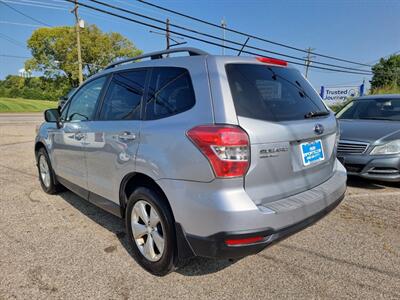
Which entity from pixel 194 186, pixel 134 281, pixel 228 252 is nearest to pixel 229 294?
pixel 228 252

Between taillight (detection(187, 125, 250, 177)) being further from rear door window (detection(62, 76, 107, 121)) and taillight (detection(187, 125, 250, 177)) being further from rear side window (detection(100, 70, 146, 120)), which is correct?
rear door window (detection(62, 76, 107, 121))

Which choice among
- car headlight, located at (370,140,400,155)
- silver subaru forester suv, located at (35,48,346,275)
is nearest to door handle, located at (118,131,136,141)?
silver subaru forester suv, located at (35,48,346,275)

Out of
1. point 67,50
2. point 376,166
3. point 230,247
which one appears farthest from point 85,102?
point 67,50

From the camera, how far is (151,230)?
8.39 ft

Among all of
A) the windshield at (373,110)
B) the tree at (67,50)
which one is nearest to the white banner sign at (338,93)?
the windshield at (373,110)

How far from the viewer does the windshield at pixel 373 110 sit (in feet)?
18.6

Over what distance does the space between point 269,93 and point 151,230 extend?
4.98 feet

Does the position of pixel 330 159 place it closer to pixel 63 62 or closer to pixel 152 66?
pixel 152 66

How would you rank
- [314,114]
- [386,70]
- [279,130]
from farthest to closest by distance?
[386,70], [314,114], [279,130]

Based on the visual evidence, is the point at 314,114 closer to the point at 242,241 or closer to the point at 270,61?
the point at 270,61

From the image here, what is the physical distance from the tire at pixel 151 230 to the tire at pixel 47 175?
2293 mm

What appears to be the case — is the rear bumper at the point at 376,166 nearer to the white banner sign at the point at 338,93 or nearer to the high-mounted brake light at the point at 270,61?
the high-mounted brake light at the point at 270,61

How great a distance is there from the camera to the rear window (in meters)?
2.16

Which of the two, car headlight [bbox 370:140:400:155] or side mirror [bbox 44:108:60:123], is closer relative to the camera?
side mirror [bbox 44:108:60:123]
